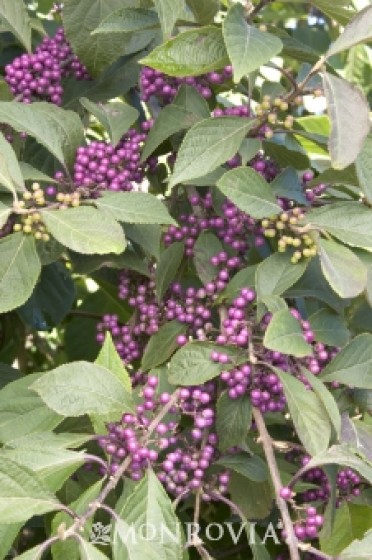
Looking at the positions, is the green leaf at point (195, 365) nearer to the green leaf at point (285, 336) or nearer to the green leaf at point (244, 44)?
the green leaf at point (285, 336)

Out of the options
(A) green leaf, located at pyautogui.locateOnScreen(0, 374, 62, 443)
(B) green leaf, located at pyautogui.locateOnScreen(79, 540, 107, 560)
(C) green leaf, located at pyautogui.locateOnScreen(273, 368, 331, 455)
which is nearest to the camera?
(B) green leaf, located at pyautogui.locateOnScreen(79, 540, 107, 560)

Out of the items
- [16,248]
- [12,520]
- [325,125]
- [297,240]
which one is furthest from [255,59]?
[325,125]

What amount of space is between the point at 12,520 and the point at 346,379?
37 centimetres

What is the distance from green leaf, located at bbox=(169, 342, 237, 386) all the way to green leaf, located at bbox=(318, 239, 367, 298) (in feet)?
0.39

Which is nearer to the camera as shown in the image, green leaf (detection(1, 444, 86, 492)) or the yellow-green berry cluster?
green leaf (detection(1, 444, 86, 492))

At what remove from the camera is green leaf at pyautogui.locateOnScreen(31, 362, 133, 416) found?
2.72 ft

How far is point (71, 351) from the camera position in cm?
179

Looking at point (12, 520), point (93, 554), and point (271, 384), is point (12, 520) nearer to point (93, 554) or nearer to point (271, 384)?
point (93, 554)

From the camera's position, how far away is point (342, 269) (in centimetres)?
90

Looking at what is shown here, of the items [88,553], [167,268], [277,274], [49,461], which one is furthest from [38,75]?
[88,553]

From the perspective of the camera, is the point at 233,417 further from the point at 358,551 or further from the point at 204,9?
the point at 204,9

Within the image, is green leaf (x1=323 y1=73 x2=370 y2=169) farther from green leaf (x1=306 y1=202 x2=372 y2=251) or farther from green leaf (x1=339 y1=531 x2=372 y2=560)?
green leaf (x1=339 y1=531 x2=372 y2=560)

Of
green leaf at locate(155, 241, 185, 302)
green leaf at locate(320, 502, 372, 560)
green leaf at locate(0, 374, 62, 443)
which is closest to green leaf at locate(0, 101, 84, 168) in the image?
green leaf at locate(155, 241, 185, 302)

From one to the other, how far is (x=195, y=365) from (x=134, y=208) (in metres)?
0.17
